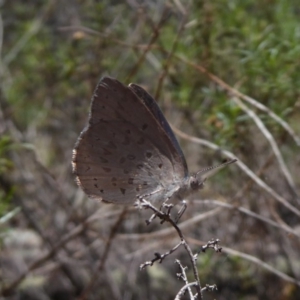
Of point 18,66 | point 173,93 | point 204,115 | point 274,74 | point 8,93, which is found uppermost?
point 18,66

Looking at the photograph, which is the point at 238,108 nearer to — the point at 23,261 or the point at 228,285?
the point at 228,285

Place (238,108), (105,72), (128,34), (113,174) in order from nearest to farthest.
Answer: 1. (113,174)
2. (238,108)
3. (105,72)
4. (128,34)

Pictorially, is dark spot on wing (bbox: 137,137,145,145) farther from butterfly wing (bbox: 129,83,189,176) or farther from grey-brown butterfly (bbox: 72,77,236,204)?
butterfly wing (bbox: 129,83,189,176)

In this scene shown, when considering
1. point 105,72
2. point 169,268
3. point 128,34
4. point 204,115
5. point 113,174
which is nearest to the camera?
point 113,174

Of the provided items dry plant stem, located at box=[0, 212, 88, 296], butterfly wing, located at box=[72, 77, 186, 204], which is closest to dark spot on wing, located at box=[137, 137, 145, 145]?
butterfly wing, located at box=[72, 77, 186, 204]

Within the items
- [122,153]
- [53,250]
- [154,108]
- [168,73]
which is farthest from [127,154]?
[168,73]

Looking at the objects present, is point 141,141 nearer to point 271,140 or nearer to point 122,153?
point 122,153

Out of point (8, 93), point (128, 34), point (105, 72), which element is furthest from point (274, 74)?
point (8, 93)

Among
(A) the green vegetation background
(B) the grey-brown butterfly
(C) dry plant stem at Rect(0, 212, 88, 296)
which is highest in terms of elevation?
(A) the green vegetation background
